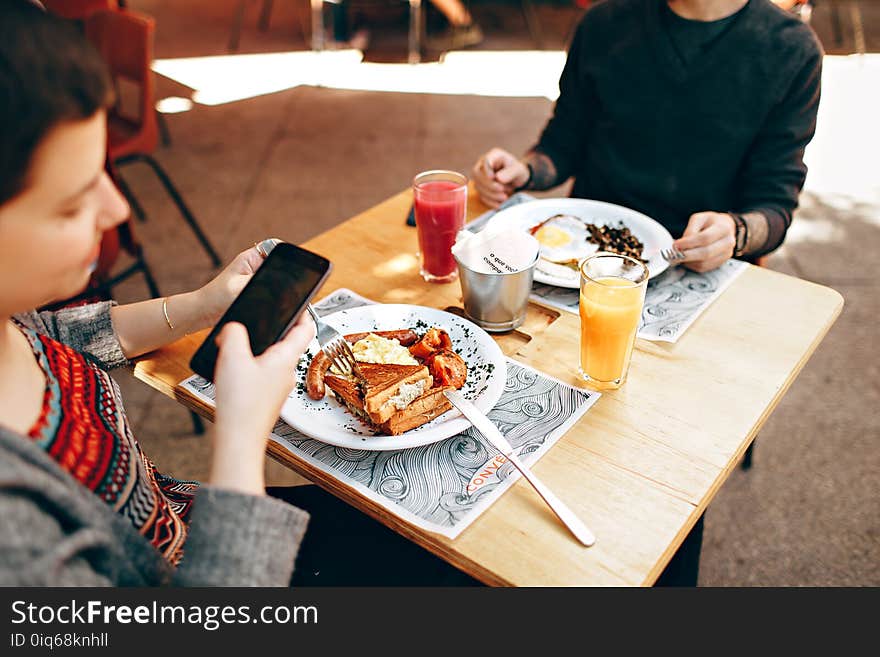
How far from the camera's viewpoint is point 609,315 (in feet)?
4.05

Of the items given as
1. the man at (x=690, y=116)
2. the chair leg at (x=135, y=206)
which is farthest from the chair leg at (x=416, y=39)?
the man at (x=690, y=116)

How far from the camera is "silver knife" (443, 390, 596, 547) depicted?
99 centimetres

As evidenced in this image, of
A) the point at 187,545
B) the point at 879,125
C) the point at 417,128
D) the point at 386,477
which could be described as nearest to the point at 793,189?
the point at 386,477

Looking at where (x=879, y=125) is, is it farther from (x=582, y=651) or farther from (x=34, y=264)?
(x=34, y=264)

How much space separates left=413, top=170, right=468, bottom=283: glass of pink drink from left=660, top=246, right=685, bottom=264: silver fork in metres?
0.43

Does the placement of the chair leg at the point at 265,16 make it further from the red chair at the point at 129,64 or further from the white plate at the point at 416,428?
the white plate at the point at 416,428

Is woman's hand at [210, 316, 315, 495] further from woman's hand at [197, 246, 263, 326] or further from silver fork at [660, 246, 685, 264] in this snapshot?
silver fork at [660, 246, 685, 264]

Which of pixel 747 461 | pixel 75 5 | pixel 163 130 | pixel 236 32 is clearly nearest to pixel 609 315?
pixel 747 461

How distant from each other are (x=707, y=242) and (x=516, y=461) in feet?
2.41

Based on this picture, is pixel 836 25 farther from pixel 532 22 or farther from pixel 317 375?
pixel 317 375

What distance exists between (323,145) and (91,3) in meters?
1.45

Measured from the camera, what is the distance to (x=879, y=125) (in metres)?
4.78

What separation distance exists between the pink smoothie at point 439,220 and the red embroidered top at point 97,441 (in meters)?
0.70

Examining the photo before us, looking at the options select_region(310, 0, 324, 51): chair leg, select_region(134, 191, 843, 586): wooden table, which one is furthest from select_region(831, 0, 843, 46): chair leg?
select_region(134, 191, 843, 586): wooden table
